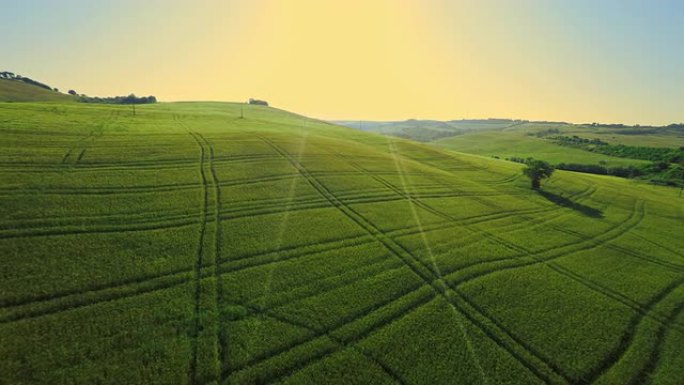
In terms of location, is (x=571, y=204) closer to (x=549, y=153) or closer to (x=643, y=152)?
(x=549, y=153)

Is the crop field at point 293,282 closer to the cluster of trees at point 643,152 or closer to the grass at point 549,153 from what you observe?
the grass at point 549,153

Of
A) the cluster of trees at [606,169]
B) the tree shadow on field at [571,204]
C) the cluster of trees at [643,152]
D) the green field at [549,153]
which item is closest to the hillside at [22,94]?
the tree shadow on field at [571,204]

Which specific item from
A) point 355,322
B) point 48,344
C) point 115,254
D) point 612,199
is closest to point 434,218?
point 355,322

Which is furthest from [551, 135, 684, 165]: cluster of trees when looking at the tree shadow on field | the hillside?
the hillside

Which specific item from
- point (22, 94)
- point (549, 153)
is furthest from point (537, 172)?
point (22, 94)

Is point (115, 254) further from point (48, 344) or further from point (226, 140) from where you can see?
point (226, 140)
